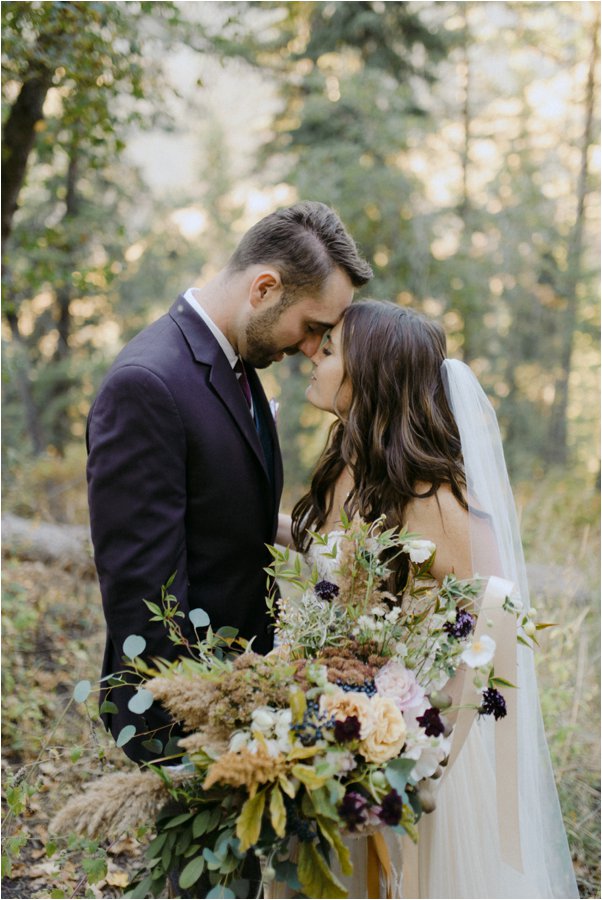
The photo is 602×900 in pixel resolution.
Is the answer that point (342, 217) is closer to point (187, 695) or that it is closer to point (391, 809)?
point (187, 695)

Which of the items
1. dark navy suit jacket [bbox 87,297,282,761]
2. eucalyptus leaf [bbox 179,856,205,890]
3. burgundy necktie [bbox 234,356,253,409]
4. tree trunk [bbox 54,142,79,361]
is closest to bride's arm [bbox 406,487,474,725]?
dark navy suit jacket [bbox 87,297,282,761]

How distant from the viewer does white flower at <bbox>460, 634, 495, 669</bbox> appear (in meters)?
1.79

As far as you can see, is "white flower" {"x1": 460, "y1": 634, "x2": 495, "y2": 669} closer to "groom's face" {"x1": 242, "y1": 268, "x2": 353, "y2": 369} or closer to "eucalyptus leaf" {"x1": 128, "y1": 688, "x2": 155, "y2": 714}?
"eucalyptus leaf" {"x1": 128, "y1": 688, "x2": 155, "y2": 714}

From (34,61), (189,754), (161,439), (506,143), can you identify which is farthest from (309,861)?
(506,143)

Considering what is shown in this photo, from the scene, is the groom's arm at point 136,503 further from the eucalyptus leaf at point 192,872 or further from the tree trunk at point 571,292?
the tree trunk at point 571,292

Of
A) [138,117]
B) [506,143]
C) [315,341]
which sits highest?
[506,143]

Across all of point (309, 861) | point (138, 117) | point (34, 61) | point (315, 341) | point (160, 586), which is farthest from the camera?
point (138, 117)

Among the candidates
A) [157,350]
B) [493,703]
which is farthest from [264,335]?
[493,703]

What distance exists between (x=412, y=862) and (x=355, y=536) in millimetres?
1058

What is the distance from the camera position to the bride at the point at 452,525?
87.4 inches

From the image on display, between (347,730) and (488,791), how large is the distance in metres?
1.20

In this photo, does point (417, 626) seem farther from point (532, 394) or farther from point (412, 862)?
point (532, 394)

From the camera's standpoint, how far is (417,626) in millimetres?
2035

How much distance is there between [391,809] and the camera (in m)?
1.58
